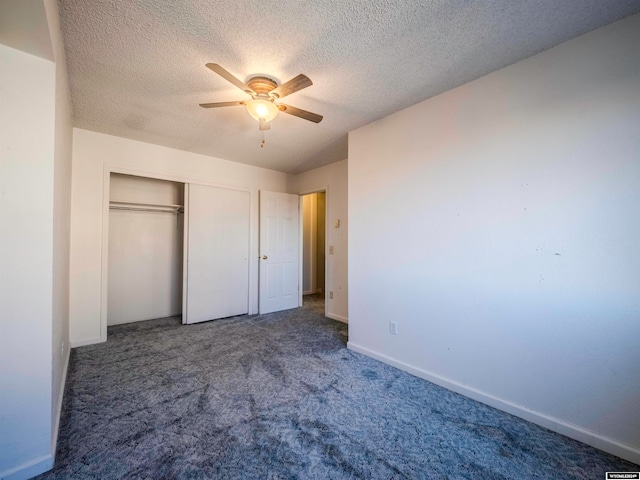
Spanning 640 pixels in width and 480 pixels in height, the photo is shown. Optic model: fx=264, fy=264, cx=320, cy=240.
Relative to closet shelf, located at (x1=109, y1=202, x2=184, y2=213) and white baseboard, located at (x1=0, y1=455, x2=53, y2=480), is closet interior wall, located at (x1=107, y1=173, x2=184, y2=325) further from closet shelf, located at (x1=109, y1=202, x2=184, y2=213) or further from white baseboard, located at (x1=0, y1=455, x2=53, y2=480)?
white baseboard, located at (x1=0, y1=455, x2=53, y2=480)

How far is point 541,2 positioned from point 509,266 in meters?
1.62

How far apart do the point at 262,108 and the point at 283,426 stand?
91.9 inches

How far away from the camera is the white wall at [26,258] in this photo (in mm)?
1337

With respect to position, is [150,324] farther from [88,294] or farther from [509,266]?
[509,266]

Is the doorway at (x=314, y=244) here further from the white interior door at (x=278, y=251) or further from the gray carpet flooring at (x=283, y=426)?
the gray carpet flooring at (x=283, y=426)

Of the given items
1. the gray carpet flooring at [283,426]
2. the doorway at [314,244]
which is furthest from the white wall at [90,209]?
the doorway at [314,244]

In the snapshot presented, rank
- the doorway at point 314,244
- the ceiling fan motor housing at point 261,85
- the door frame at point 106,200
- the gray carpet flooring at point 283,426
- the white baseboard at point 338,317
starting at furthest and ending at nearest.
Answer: the doorway at point 314,244
the white baseboard at point 338,317
the door frame at point 106,200
the ceiling fan motor housing at point 261,85
the gray carpet flooring at point 283,426

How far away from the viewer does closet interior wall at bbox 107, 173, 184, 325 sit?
3.85 meters

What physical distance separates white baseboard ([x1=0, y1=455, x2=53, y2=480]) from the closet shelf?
317 centimetres

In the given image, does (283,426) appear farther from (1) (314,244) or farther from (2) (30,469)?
(1) (314,244)

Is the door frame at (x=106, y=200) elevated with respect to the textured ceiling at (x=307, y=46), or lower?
lower

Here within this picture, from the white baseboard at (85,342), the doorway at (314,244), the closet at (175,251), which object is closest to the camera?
the white baseboard at (85,342)

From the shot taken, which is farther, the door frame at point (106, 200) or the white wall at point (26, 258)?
the door frame at point (106, 200)

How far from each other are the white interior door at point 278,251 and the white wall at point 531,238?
2.42 metres
